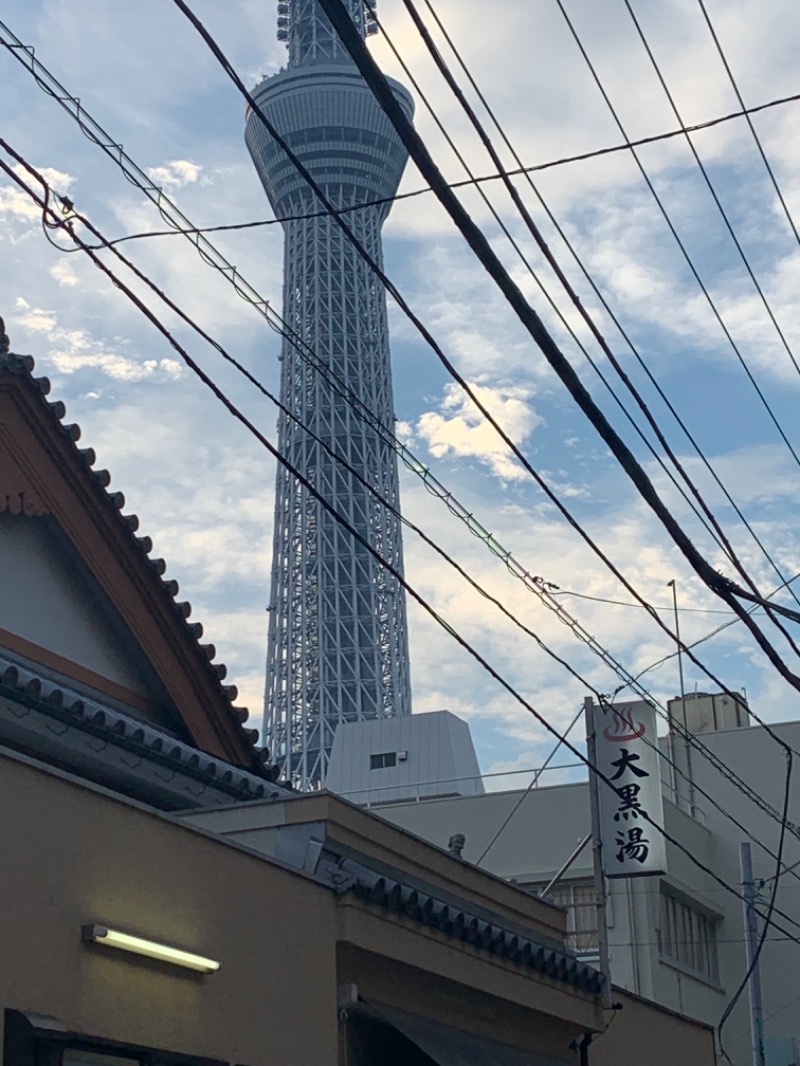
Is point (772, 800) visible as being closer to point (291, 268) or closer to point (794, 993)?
point (794, 993)

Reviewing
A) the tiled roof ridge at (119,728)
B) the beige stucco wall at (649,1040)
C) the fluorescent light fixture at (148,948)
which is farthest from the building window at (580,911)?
the fluorescent light fixture at (148,948)

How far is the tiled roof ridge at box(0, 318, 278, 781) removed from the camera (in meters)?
14.3

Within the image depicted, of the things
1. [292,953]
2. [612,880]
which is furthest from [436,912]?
[612,880]

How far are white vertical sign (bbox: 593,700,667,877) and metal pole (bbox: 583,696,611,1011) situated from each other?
586 cm

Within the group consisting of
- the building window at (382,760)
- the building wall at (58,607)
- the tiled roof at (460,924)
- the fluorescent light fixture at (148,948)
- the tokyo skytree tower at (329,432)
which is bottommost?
the fluorescent light fixture at (148,948)

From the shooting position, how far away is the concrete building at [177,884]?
977cm

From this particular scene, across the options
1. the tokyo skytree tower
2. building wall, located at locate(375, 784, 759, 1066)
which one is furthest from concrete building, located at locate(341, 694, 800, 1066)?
the tokyo skytree tower

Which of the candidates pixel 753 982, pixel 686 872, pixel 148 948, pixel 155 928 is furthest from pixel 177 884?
pixel 686 872

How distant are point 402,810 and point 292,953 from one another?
2281 centimetres

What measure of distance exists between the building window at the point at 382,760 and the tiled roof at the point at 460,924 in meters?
29.9

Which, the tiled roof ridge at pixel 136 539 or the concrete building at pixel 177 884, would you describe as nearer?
the concrete building at pixel 177 884

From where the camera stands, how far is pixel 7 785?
9430 millimetres

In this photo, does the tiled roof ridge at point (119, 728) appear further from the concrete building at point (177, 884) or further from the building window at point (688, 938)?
the building window at point (688, 938)

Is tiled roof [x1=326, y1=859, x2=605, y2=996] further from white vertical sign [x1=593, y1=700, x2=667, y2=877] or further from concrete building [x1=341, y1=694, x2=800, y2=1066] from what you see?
concrete building [x1=341, y1=694, x2=800, y2=1066]
